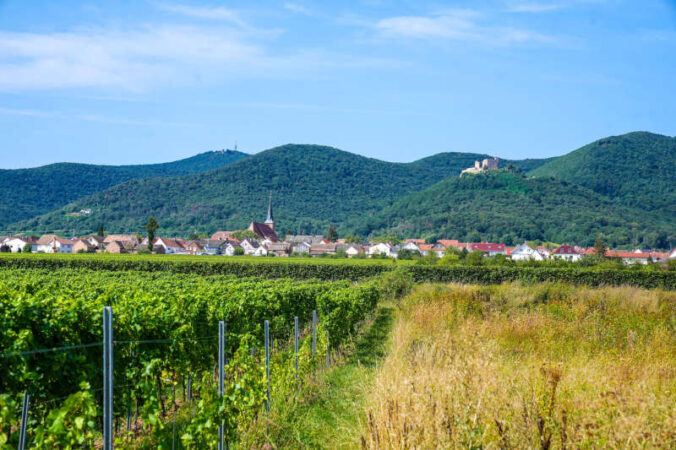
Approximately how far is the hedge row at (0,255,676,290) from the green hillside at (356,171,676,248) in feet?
245

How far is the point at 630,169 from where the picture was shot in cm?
14225

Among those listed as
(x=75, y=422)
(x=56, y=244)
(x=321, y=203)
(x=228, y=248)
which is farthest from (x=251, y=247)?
(x=75, y=422)

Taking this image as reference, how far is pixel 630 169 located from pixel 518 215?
149 feet

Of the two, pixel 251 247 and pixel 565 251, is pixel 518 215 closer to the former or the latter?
pixel 565 251

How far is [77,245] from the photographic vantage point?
9606 cm

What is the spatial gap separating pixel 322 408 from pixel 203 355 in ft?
5.83

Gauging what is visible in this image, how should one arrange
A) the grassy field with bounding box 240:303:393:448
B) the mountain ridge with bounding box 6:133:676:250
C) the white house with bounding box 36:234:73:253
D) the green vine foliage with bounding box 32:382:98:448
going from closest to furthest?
the green vine foliage with bounding box 32:382:98:448
the grassy field with bounding box 240:303:393:448
the white house with bounding box 36:234:73:253
the mountain ridge with bounding box 6:133:676:250

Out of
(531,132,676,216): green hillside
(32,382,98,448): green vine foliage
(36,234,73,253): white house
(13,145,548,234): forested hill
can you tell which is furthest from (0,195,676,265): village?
(32,382,98,448): green vine foliage

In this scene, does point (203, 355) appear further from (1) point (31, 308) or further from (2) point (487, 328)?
(2) point (487, 328)

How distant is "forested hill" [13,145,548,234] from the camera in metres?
154

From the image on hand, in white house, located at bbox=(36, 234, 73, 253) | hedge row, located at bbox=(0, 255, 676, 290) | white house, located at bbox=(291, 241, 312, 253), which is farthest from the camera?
white house, located at bbox=(291, 241, 312, 253)

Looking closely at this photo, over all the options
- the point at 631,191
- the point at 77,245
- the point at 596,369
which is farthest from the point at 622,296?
the point at 631,191

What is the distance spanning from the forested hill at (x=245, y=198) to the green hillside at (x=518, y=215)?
33344 millimetres

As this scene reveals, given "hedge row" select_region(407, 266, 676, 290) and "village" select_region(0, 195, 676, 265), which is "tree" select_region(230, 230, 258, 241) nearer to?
"village" select_region(0, 195, 676, 265)
